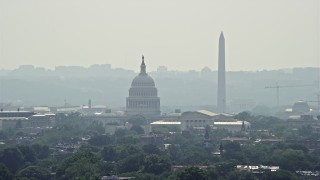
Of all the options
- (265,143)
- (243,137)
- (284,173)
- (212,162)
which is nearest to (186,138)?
(243,137)

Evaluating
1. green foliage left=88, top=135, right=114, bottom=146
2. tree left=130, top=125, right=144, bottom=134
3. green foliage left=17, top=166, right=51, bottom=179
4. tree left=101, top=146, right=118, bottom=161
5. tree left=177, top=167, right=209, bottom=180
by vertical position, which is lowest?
green foliage left=17, top=166, right=51, bottom=179

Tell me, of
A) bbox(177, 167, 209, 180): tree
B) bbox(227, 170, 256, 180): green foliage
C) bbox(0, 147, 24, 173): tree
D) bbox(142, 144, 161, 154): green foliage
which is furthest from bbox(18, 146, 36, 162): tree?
bbox(177, 167, 209, 180): tree

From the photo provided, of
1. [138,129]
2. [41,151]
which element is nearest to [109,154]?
[41,151]

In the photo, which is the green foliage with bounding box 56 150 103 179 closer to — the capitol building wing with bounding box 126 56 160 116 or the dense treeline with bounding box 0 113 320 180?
the dense treeline with bounding box 0 113 320 180

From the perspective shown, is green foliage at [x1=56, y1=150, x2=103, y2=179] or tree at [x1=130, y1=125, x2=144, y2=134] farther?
tree at [x1=130, y1=125, x2=144, y2=134]

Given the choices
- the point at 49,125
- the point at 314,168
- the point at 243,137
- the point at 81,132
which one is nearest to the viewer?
the point at 314,168

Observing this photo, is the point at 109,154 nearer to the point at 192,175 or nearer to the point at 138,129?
the point at 192,175

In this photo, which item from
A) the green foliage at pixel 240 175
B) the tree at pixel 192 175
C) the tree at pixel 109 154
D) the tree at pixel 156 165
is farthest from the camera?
the tree at pixel 109 154

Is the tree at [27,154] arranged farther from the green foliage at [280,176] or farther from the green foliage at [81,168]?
the green foliage at [280,176]

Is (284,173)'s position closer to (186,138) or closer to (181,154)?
(181,154)

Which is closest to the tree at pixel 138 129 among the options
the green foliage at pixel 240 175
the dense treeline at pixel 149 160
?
the dense treeline at pixel 149 160

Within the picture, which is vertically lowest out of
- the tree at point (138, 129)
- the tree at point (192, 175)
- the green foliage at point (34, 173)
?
the green foliage at point (34, 173)
